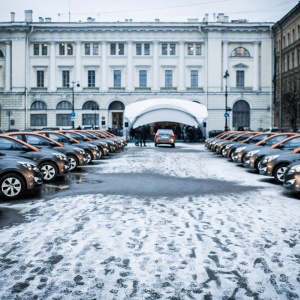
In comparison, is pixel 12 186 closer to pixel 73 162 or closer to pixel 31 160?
pixel 31 160

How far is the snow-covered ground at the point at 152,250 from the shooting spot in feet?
16.5

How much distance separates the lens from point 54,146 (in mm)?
18562

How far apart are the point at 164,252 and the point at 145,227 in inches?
64.1

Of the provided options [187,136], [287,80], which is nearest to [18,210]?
[187,136]

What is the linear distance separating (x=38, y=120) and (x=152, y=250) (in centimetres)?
6272

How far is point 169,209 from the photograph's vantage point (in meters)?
9.81

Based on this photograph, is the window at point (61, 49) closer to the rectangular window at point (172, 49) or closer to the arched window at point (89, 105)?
the arched window at point (89, 105)

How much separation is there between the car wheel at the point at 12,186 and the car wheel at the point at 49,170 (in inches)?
145

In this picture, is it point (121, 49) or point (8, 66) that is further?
point (121, 49)

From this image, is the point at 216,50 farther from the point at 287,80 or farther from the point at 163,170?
the point at 163,170

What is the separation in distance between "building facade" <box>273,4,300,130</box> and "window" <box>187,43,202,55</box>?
10172mm

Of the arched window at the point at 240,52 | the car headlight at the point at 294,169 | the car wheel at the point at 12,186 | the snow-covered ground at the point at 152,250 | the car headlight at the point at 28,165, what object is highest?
the arched window at the point at 240,52

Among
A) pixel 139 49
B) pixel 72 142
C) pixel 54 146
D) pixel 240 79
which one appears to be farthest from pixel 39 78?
pixel 54 146

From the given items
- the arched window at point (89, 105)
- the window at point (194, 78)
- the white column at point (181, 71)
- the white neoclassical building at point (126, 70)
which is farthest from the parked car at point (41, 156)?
the window at point (194, 78)
